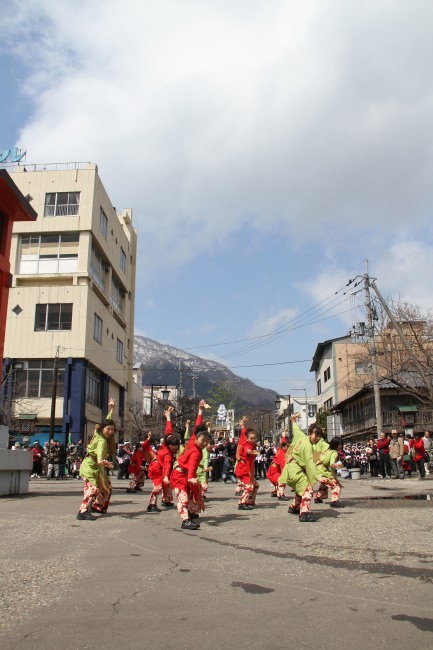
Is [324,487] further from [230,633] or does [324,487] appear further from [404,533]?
[230,633]

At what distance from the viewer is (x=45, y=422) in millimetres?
41719

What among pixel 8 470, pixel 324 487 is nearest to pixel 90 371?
pixel 8 470

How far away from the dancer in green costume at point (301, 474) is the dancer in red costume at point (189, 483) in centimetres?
169

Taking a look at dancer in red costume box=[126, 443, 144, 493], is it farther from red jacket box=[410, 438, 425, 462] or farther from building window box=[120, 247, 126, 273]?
building window box=[120, 247, 126, 273]

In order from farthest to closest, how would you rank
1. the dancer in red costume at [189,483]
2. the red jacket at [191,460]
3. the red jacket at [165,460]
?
the red jacket at [165,460] → the red jacket at [191,460] → the dancer in red costume at [189,483]

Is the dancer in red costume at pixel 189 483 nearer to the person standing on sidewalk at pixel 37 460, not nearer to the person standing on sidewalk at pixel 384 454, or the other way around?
the person standing on sidewalk at pixel 384 454

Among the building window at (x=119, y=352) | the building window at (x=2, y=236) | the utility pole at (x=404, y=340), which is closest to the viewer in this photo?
the building window at (x=2, y=236)

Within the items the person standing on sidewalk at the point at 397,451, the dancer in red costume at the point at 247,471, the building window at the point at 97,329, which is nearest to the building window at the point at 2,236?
the dancer in red costume at the point at 247,471

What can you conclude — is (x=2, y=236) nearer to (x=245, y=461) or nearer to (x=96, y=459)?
(x=96, y=459)

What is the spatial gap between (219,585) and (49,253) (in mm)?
42059

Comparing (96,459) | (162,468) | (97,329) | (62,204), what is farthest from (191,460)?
(62,204)

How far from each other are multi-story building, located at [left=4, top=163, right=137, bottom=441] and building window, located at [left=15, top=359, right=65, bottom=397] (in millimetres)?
71

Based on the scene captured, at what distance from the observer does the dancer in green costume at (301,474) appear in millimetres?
9882

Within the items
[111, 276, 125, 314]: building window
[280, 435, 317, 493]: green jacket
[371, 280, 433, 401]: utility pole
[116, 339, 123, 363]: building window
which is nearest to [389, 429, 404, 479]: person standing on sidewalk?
[371, 280, 433, 401]: utility pole
